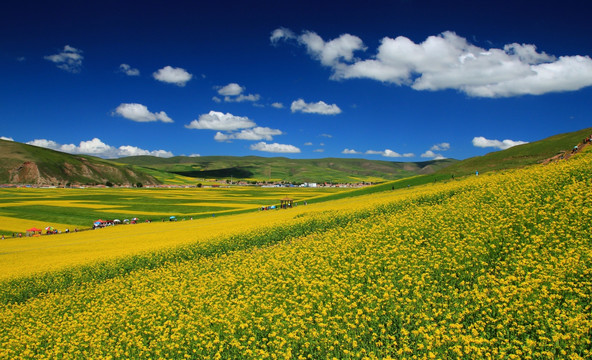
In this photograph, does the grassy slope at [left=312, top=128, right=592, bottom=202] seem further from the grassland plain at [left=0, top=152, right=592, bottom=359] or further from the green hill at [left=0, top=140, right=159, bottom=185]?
the green hill at [left=0, top=140, right=159, bottom=185]

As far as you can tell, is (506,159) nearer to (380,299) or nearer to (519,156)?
(519,156)

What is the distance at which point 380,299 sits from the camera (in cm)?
962

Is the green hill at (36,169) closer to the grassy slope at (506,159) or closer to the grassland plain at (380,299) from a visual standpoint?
the grassy slope at (506,159)

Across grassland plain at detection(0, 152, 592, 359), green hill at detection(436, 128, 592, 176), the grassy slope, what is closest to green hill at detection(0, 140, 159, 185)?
the grassy slope

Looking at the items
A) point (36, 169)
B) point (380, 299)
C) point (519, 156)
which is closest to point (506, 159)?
point (519, 156)

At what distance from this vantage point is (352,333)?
29.1 ft

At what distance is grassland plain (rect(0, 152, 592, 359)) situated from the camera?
800 centimetres

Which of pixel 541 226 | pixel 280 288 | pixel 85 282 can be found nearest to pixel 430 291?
pixel 280 288

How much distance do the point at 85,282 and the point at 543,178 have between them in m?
28.8

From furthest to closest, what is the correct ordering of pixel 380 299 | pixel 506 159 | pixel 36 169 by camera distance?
pixel 36 169
pixel 506 159
pixel 380 299

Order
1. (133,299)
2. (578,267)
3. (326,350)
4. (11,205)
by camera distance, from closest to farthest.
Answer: (326,350), (578,267), (133,299), (11,205)

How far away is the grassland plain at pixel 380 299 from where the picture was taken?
315 inches

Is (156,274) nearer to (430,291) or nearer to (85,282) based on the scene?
(85,282)

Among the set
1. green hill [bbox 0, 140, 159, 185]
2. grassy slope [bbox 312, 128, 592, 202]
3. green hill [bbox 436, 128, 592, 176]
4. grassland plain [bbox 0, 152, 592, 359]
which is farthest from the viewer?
green hill [bbox 0, 140, 159, 185]
